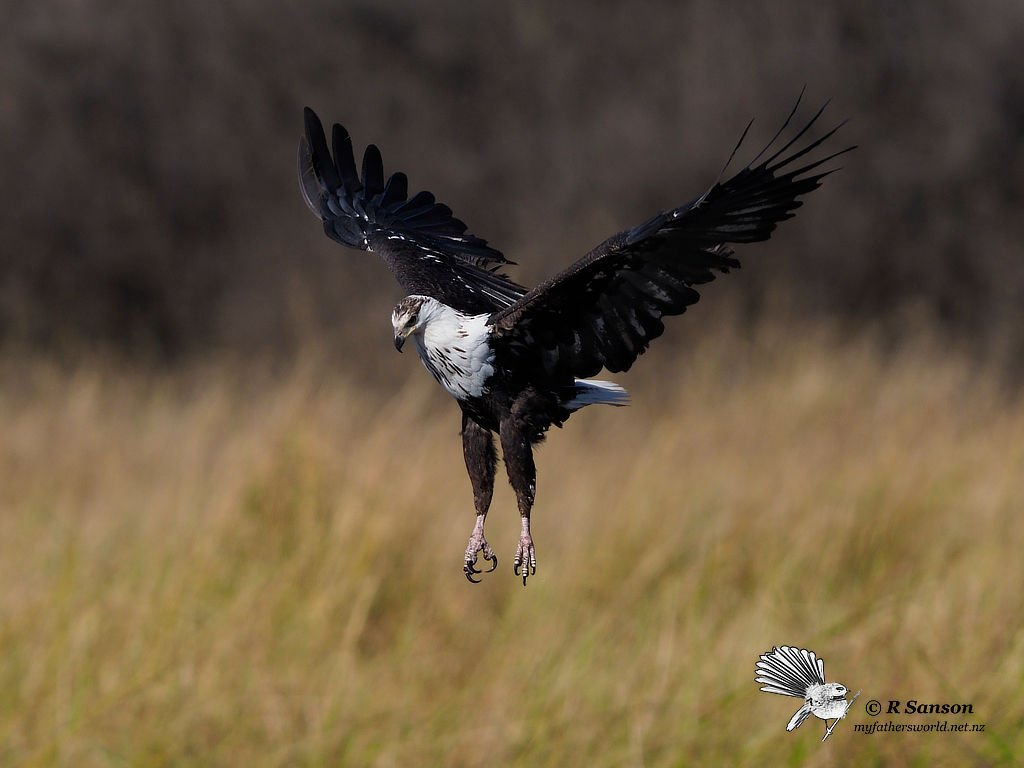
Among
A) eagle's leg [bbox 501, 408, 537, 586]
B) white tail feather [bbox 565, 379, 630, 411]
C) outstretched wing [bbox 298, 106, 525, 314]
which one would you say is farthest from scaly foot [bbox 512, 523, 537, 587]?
outstretched wing [bbox 298, 106, 525, 314]

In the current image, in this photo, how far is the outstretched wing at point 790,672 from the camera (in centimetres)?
75

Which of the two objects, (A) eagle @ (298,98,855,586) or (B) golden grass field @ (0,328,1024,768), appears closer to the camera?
(A) eagle @ (298,98,855,586)

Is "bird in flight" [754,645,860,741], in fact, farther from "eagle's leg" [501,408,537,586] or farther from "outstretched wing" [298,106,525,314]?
"outstretched wing" [298,106,525,314]

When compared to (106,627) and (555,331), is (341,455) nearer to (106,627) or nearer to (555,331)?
(106,627)

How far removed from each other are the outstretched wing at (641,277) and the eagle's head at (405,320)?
7 cm

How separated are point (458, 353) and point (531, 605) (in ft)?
23.0

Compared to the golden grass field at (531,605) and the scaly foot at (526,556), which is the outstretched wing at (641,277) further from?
the golden grass field at (531,605)

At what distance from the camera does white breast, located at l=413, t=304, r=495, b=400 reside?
0.71 metres

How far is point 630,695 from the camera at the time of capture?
644 centimetres

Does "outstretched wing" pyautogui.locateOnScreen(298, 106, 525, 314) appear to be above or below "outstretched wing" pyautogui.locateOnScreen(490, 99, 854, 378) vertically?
above

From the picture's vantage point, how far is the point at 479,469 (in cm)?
71

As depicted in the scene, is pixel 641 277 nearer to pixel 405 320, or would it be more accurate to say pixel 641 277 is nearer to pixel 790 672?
pixel 405 320

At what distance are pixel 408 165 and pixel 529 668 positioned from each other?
10384 millimetres

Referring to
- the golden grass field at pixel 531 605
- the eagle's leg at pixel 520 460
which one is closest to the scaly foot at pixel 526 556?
the eagle's leg at pixel 520 460
